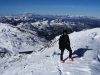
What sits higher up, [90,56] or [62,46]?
[62,46]

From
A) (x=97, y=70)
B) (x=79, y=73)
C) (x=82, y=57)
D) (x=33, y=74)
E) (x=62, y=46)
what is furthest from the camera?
(x=82, y=57)

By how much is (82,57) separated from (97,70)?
12.2ft

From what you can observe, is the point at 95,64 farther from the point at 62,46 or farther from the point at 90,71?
the point at 62,46

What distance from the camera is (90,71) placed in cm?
1297

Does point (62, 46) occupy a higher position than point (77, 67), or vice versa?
point (62, 46)

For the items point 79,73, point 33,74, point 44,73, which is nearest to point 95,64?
point 79,73

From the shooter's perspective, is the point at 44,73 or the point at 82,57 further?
the point at 82,57

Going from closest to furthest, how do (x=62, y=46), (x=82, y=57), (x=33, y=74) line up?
(x=33, y=74) < (x=62, y=46) < (x=82, y=57)

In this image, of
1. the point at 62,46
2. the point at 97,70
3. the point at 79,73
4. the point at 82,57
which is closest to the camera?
the point at 79,73

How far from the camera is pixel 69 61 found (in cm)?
1612

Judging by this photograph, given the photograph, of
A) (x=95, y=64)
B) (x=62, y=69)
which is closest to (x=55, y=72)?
(x=62, y=69)

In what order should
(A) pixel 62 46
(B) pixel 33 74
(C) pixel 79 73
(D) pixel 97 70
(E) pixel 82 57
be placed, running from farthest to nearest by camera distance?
(E) pixel 82 57 < (A) pixel 62 46 < (B) pixel 33 74 < (D) pixel 97 70 < (C) pixel 79 73

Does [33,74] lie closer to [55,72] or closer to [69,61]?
[55,72]

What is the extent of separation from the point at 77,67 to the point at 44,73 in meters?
2.94
